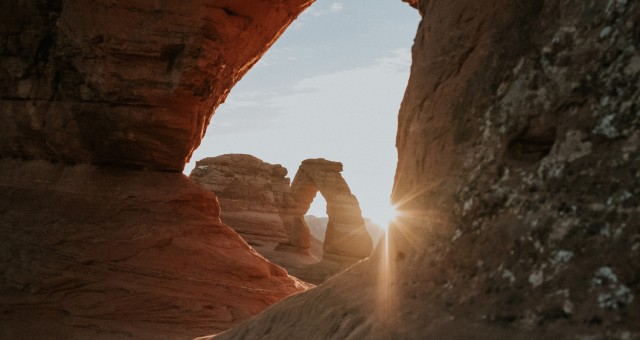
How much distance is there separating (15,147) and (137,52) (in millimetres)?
3379

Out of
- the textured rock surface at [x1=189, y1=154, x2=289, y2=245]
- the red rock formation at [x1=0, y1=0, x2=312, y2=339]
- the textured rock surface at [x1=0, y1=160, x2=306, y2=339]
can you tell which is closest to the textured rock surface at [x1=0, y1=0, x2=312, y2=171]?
the red rock formation at [x1=0, y1=0, x2=312, y2=339]

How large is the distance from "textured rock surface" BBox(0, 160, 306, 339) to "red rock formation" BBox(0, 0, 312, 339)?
2cm

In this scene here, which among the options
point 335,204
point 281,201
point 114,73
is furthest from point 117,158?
point 281,201

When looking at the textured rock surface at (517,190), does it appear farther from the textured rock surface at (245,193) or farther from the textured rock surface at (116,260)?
the textured rock surface at (245,193)

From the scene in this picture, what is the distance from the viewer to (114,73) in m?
9.41

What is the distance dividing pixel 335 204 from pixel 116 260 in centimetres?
1751

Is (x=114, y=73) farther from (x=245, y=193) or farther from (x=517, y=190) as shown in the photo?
(x=245, y=193)

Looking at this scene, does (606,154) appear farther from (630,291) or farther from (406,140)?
(406,140)

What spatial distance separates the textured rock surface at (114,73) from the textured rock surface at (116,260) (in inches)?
22.0

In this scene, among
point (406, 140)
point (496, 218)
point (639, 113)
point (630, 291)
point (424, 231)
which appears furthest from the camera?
point (406, 140)

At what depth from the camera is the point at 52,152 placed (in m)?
10.0

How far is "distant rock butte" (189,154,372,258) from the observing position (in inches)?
988

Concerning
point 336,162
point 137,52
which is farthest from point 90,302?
point 336,162

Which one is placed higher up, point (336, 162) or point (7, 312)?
point (336, 162)
